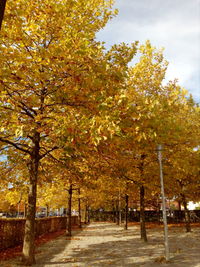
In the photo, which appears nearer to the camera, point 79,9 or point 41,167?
point 79,9

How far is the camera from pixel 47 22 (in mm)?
6934

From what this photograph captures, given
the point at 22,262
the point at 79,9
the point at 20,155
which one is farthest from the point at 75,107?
the point at 22,262

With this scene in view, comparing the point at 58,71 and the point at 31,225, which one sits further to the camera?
the point at 31,225

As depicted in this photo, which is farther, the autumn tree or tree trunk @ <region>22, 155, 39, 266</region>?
tree trunk @ <region>22, 155, 39, 266</region>

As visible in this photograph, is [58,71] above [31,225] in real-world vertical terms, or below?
above

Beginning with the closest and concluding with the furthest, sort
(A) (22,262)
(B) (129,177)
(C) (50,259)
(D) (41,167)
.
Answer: (A) (22,262), (C) (50,259), (D) (41,167), (B) (129,177)

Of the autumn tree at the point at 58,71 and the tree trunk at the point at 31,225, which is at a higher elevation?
the autumn tree at the point at 58,71

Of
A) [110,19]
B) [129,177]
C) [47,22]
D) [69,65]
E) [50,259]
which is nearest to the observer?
[69,65]

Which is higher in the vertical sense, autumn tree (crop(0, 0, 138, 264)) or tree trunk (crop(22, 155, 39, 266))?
autumn tree (crop(0, 0, 138, 264))

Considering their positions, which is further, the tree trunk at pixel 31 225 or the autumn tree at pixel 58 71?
the tree trunk at pixel 31 225

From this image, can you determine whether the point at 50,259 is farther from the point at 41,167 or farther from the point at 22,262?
the point at 41,167

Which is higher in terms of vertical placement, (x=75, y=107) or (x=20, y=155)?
(x=75, y=107)

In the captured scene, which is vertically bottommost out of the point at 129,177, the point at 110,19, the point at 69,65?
the point at 129,177

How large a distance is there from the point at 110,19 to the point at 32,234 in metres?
8.80
